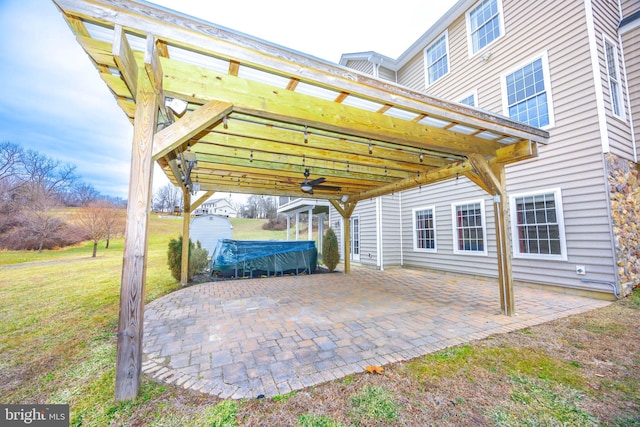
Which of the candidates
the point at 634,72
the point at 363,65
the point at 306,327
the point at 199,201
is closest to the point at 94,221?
the point at 199,201

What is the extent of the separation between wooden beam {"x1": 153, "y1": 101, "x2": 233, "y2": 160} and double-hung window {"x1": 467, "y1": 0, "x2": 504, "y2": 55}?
24.3 feet

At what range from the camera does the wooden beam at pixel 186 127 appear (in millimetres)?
2058

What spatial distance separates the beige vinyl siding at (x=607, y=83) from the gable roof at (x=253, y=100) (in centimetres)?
250

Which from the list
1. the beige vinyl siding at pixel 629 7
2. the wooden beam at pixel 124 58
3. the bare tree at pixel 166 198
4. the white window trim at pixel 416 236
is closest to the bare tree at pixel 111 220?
the wooden beam at pixel 124 58

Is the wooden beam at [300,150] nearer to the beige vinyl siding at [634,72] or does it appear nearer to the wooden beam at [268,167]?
the wooden beam at [268,167]

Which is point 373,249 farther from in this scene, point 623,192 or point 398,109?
point 398,109

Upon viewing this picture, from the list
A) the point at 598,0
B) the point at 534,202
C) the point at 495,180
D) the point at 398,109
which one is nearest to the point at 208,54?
the point at 398,109

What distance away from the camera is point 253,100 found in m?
2.32

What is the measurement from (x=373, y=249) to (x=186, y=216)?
238 inches

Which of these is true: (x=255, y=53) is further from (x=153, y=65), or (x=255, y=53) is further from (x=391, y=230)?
(x=391, y=230)

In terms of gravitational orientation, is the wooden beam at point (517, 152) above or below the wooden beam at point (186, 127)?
above

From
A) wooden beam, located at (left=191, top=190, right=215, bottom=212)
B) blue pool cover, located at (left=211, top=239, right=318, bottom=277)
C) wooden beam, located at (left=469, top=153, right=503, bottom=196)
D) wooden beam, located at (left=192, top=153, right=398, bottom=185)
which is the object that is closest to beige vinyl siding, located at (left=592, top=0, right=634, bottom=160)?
wooden beam, located at (left=469, top=153, right=503, bottom=196)

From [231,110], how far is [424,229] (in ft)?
24.2

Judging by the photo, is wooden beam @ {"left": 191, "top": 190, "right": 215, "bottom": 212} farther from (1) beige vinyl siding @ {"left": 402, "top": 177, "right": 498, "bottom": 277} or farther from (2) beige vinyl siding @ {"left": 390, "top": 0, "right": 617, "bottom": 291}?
(2) beige vinyl siding @ {"left": 390, "top": 0, "right": 617, "bottom": 291}
